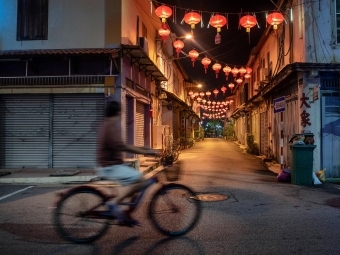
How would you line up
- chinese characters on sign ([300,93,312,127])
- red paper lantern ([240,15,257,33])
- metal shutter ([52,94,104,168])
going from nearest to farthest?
1. chinese characters on sign ([300,93,312,127])
2. red paper lantern ([240,15,257,33])
3. metal shutter ([52,94,104,168])

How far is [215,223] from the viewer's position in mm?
6664

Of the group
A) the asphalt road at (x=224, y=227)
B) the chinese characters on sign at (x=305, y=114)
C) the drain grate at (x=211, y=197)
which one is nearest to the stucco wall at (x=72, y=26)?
the asphalt road at (x=224, y=227)

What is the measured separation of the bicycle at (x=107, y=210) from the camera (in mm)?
5625

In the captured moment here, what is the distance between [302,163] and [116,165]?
24.8 ft

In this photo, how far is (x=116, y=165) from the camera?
5.61m

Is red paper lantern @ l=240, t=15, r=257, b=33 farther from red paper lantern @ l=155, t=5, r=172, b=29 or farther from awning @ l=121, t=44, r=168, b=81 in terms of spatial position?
awning @ l=121, t=44, r=168, b=81

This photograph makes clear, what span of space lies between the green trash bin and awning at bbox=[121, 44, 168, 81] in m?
7.02

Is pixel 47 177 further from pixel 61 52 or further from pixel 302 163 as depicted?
pixel 302 163

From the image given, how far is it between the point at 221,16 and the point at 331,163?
276 inches

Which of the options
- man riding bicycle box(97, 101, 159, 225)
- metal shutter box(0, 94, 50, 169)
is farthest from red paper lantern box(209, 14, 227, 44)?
man riding bicycle box(97, 101, 159, 225)

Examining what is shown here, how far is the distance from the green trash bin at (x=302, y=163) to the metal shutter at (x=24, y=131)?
31.5ft

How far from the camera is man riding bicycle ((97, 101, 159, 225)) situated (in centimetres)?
555

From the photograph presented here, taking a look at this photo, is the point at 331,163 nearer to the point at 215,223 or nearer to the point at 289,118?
the point at 289,118

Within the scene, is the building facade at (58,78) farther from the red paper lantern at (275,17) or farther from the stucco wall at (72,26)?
the red paper lantern at (275,17)
